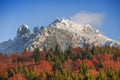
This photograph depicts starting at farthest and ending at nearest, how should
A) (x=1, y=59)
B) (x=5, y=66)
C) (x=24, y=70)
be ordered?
1. (x=1, y=59)
2. (x=5, y=66)
3. (x=24, y=70)

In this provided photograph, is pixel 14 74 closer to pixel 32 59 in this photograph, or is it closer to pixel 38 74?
pixel 38 74

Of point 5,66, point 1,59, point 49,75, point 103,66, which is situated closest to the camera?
point 49,75

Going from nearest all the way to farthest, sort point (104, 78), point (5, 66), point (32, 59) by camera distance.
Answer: point (104, 78) < point (5, 66) < point (32, 59)

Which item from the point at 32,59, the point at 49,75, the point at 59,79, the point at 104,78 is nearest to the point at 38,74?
the point at 49,75

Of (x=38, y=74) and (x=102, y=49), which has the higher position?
(x=102, y=49)

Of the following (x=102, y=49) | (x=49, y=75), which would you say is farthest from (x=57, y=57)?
(x=49, y=75)

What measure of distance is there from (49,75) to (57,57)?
32.2 m

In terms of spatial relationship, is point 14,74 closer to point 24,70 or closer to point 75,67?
point 24,70

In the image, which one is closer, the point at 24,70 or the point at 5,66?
the point at 24,70

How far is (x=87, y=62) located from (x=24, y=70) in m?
25.5

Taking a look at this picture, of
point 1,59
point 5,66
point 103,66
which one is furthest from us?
point 1,59

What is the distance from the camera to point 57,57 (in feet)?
485

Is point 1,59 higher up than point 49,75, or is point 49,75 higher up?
point 1,59

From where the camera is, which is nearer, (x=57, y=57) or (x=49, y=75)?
Result: (x=49, y=75)
